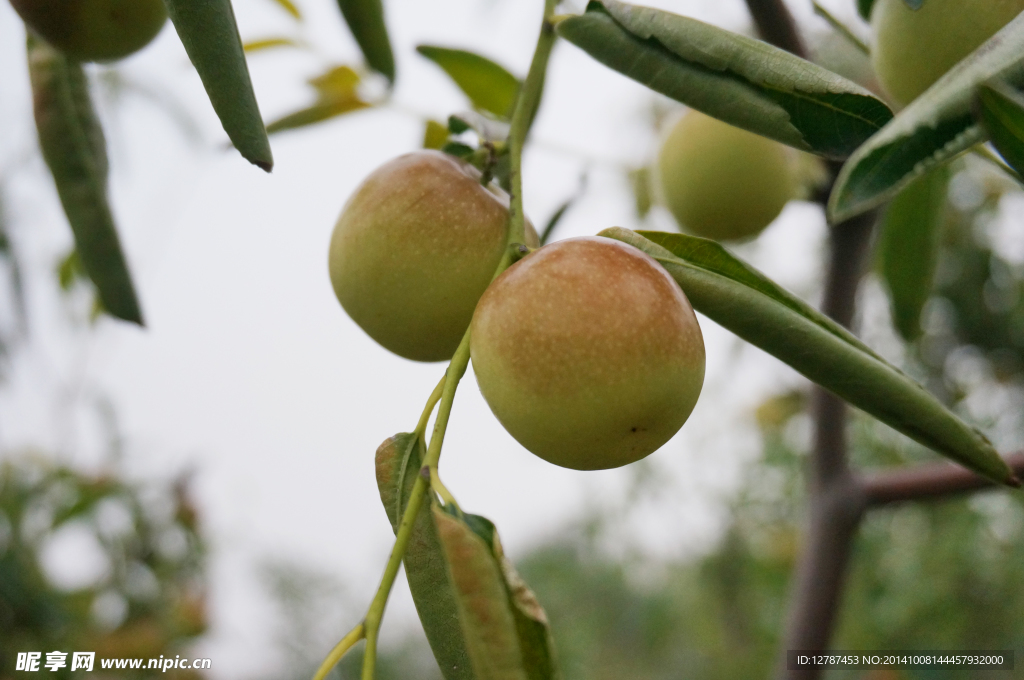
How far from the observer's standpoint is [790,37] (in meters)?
0.71

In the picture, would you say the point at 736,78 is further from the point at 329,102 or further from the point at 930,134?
the point at 329,102

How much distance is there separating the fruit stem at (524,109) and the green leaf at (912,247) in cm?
42

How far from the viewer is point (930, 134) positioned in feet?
1.08

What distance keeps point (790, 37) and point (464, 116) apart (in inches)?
13.2

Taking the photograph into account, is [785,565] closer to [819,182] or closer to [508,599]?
[819,182]

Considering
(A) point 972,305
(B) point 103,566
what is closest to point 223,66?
(B) point 103,566

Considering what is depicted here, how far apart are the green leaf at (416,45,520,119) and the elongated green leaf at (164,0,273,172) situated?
427 millimetres

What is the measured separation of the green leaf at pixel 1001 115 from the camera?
0.30 m

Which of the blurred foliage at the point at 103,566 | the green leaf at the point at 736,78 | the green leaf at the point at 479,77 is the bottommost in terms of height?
the blurred foliage at the point at 103,566

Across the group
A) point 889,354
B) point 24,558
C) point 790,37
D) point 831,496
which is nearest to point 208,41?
point 790,37

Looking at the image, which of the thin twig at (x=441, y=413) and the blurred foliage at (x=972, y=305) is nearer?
the thin twig at (x=441, y=413)

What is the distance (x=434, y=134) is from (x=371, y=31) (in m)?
0.11

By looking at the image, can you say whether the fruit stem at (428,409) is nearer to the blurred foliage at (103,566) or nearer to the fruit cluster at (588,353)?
the fruit cluster at (588,353)

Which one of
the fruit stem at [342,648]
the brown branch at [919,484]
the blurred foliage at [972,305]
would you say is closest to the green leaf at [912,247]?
the brown branch at [919,484]
